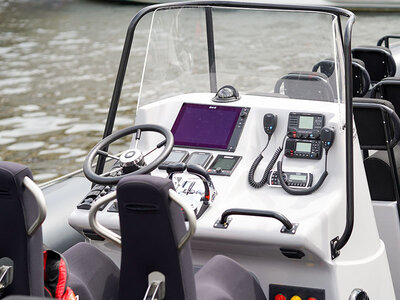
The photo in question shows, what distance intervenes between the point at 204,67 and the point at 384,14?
510 inches

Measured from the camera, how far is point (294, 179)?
2441 millimetres

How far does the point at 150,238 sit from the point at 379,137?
4.40 feet

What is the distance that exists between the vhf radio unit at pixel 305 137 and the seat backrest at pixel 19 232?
0.92m

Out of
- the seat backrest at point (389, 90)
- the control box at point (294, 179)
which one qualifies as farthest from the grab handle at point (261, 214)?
the seat backrest at point (389, 90)

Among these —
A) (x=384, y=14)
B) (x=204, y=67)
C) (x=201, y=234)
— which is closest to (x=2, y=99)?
(x=204, y=67)

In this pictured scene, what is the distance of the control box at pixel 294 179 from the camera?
243cm

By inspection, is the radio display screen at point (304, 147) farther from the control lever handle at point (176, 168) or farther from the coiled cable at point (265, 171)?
the control lever handle at point (176, 168)

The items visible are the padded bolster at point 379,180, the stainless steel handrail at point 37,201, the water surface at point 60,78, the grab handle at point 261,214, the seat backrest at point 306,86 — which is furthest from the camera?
the water surface at point 60,78

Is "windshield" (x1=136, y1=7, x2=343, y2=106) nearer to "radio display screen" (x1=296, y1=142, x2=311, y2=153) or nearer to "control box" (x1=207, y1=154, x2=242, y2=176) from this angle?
"radio display screen" (x1=296, y1=142, x2=311, y2=153)

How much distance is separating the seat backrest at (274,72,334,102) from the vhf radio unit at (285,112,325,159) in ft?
0.34

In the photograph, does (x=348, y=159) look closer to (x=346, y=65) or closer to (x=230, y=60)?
(x=346, y=65)

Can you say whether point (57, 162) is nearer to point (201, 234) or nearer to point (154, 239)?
point (201, 234)

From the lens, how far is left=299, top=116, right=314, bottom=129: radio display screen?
8.21ft

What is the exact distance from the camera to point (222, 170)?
250 cm
